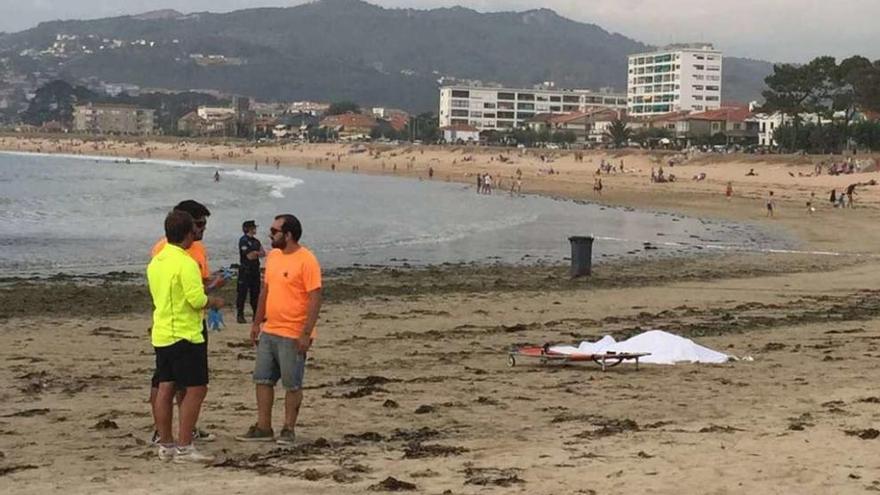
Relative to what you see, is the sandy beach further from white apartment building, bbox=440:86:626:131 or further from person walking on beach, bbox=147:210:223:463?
white apartment building, bbox=440:86:626:131

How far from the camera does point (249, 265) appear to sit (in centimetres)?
1307

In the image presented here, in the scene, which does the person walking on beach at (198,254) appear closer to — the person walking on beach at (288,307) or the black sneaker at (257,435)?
the black sneaker at (257,435)

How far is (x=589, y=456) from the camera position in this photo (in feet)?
21.9

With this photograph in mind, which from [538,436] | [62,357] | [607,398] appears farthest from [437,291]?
[538,436]

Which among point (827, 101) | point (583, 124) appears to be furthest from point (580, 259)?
point (583, 124)

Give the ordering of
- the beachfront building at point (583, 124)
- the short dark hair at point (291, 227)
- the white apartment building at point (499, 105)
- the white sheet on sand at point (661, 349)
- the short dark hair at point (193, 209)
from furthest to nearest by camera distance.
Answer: the white apartment building at point (499, 105) < the beachfront building at point (583, 124) < the white sheet on sand at point (661, 349) < the short dark hair at point (193, 209) < the short dark hair at point (291, 227)

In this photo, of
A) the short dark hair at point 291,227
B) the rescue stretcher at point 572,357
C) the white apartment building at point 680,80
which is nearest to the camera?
the short dark hair at point 291,227

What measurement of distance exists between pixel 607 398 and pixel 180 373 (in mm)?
3539

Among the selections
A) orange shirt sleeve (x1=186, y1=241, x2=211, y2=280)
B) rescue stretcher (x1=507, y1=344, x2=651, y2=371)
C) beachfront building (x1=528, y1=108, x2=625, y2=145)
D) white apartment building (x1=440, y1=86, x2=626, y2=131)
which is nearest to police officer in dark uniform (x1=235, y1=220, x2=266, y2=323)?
rescue stretcher (x1=507, y1=344, x2=651, y2=371)

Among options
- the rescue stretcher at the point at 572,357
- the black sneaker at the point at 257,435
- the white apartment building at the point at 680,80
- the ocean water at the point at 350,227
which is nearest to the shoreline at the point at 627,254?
the ocean water at the point at 350,227

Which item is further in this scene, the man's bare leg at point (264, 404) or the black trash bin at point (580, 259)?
the black trash bin at point (580, 259)

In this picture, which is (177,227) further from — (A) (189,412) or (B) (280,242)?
(A) (189,412)

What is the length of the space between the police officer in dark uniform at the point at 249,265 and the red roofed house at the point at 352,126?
16047 centimetres

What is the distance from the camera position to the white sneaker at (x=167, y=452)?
661 cm
